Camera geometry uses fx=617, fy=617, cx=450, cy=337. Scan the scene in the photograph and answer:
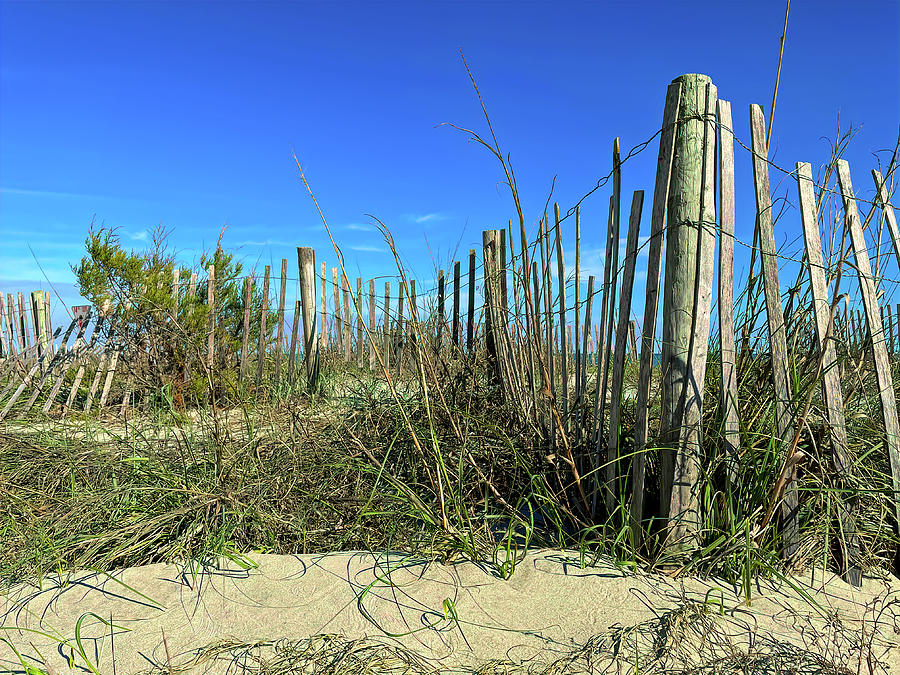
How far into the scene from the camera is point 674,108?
2.53 metres

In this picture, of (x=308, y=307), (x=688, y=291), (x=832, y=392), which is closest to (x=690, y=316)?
(x=688, y=291)

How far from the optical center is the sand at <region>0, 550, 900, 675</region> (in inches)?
85.9

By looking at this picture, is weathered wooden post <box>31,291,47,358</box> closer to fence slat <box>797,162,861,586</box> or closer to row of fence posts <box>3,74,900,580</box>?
row of fence posts <box>3,74,900,580</box>

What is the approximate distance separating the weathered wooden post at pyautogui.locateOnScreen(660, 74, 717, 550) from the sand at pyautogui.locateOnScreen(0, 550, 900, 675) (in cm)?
42

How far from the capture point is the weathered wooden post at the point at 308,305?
655cm

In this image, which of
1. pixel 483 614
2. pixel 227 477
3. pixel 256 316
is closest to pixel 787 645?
pixel 483 614

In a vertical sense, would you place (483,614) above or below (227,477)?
below

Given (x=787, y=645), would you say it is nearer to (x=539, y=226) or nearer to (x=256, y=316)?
(x=539, y=226)

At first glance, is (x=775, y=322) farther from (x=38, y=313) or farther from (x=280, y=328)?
(x=38, y=313)

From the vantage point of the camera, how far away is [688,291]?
8.20 ft

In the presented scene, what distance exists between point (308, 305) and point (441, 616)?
15.7 feet

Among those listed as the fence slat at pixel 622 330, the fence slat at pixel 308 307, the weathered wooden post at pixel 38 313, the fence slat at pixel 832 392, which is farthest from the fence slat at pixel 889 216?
the weathered wooden post at pixel 38 313

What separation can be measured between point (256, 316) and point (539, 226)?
6.49 meters

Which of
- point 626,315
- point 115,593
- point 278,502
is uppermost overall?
point 626,315
